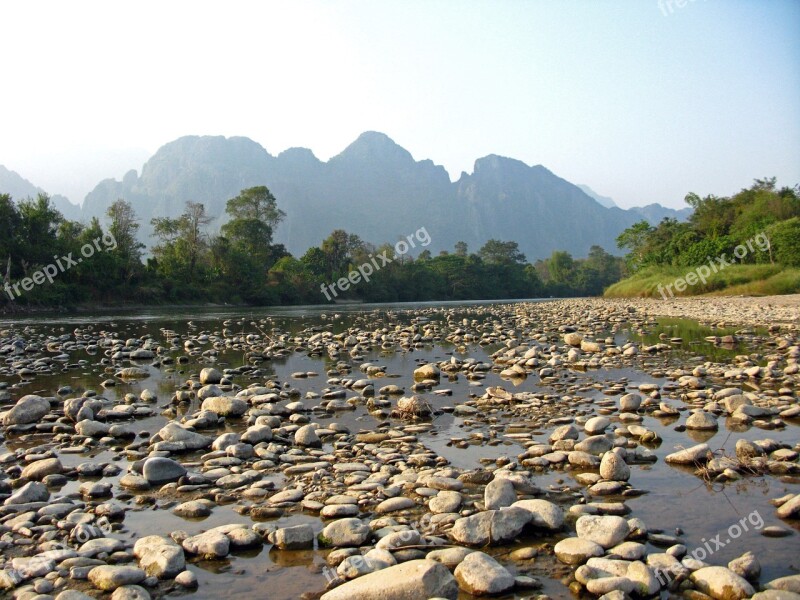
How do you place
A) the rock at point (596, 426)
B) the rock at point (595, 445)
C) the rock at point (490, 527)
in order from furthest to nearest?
1. the rock at point (596, 426)
2. the rock at point (595, 445)
3. the rock at point (490, 527)

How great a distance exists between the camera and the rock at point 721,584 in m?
2.84

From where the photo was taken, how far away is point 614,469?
461 cm

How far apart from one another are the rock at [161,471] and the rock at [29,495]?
743 mm

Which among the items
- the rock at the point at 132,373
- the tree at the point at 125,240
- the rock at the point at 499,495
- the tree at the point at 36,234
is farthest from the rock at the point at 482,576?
the tree at the point at 125,240

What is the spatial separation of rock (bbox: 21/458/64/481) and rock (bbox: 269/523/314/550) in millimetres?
2638

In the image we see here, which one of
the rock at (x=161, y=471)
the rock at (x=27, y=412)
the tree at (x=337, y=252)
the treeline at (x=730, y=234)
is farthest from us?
the tree at (x=337, y=252)

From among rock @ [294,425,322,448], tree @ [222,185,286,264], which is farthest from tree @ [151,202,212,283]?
rock @ [294,425,322,448]

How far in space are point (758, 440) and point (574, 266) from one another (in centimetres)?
13568

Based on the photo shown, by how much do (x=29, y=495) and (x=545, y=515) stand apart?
155 inches

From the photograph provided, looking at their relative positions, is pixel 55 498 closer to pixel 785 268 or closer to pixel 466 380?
pixel 466 380

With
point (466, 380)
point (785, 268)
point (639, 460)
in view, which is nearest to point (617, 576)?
point (639, 460)

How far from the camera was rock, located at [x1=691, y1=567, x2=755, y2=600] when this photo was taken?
2844 mm

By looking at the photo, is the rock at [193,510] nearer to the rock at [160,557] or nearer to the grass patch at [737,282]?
the rock at [160,557]

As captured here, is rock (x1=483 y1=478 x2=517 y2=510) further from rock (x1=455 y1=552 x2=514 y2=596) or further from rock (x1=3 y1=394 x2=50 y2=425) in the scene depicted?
rock (x1=3 y1=394 x2=50 y2=425)
